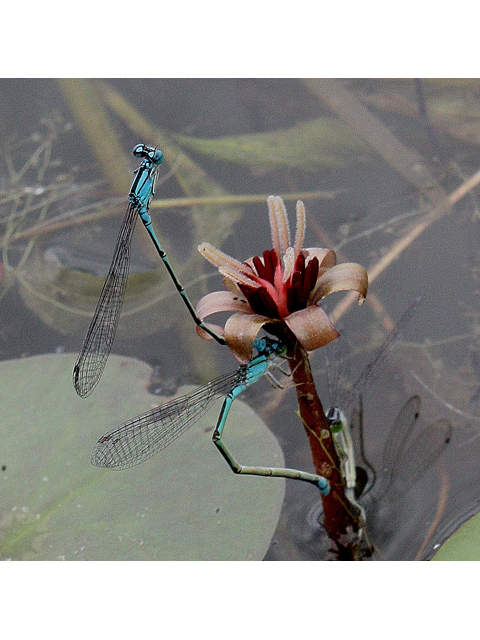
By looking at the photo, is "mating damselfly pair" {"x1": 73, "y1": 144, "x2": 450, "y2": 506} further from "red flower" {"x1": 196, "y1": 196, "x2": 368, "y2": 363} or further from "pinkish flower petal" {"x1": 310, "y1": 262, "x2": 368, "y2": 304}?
"pinkish flower petal" {"x1": 310, "y1": 262, "x2": 368, "y2": 304}

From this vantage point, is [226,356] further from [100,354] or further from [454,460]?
[454,460]

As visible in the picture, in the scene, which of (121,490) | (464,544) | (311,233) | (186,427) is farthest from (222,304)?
(311,233)

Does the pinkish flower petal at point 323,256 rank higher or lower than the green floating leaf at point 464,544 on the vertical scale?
higher

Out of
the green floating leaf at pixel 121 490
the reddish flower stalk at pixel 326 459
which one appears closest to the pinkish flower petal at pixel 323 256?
the reddish flower stalk at pixel 326 459

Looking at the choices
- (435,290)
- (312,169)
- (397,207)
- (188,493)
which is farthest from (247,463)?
(312,169)

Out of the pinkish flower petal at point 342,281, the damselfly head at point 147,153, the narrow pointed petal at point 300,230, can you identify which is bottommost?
the pinkish flower petal at point 342,281

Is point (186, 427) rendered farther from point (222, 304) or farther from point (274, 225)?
point (274, 225)

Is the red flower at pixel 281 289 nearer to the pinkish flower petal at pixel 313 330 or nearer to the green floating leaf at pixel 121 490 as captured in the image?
the pinkish flower petal at pixel 313 330
